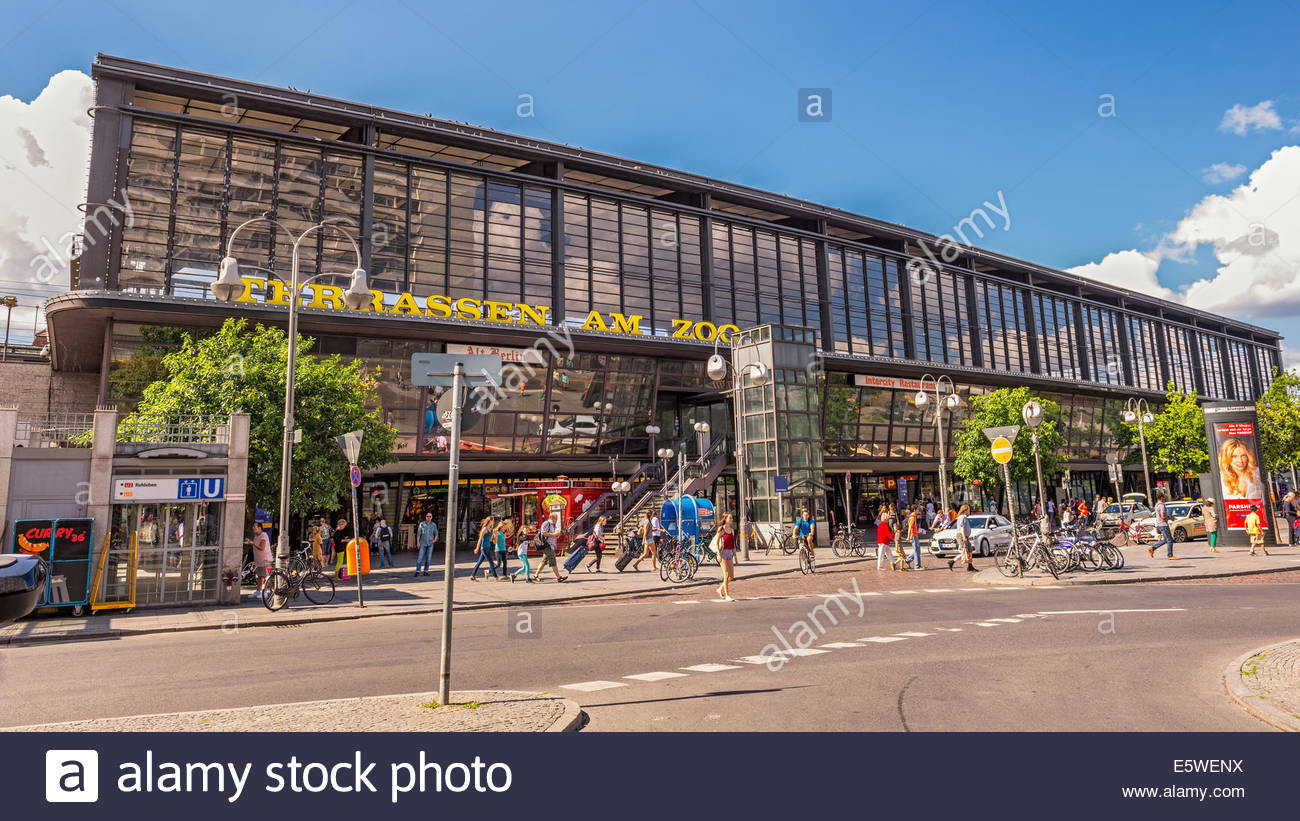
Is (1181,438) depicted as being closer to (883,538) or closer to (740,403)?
(740,403)

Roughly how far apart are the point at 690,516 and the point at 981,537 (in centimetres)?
1102

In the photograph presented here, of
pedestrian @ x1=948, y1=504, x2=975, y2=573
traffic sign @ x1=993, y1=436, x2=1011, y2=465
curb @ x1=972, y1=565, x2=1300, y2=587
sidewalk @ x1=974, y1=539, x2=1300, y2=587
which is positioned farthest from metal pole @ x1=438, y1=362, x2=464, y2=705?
pedestrian @ x1=948, y1=504, x2=975, y2=573

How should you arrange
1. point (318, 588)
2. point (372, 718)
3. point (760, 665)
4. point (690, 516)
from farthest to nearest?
point (690, 516)
point (318, 588)
point (760, 665)
point (372, 718)

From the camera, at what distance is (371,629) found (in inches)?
540

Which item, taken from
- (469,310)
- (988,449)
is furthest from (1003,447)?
(988,449)

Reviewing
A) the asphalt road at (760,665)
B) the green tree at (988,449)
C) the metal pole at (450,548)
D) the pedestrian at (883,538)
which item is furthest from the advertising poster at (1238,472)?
the metal pole at (450,548)

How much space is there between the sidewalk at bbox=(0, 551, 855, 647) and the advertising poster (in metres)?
16.0

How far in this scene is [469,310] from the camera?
39.1m

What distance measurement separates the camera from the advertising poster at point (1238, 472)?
26812mm

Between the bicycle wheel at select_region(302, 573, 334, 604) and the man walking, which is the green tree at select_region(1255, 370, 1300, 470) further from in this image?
the bicycle wheel at select_region(302, 573, 334, 604)

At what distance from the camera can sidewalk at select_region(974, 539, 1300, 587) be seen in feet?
60.8

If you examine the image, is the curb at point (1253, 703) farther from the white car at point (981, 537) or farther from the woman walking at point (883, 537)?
the white car at point (981, 537)

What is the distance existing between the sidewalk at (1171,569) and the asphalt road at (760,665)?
315 centimetres
